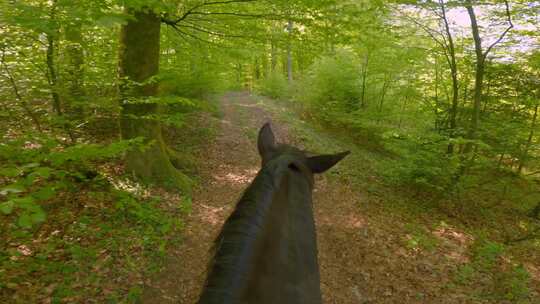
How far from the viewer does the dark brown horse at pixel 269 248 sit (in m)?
1.35

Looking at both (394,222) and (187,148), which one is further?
(187,148)

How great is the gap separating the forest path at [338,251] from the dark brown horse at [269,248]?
1.55 meters

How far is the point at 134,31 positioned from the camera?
18.3 ft

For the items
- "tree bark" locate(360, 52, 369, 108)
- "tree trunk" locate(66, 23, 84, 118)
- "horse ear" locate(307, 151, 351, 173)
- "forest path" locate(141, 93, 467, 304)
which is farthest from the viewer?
"tree bark" locate(360, 52, 369, 108)

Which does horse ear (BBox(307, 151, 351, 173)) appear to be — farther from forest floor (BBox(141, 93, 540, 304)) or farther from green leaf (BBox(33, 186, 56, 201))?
green leaf (BBox(33, 186, 56, 201))

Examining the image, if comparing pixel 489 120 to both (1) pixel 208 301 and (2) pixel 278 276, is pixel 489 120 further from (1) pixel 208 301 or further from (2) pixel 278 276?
(1) pixel 208 301

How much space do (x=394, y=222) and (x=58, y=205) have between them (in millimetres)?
6906

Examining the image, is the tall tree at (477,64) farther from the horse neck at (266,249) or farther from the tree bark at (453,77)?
the horse neck at (266,249)

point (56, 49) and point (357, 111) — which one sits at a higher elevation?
point (56, 49)

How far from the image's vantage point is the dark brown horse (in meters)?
1.35

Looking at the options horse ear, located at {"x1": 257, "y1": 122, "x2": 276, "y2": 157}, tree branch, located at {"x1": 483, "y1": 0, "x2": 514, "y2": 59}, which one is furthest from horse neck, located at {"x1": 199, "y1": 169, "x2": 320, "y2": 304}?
tree branch, located at {"x1": 483, "y1": 0, "x2": 514, "y2": 59}

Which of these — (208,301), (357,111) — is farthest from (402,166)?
(208,301)

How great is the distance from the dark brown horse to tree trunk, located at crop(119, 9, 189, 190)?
13.2ft

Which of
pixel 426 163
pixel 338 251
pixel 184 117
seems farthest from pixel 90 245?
pixel 426 163
